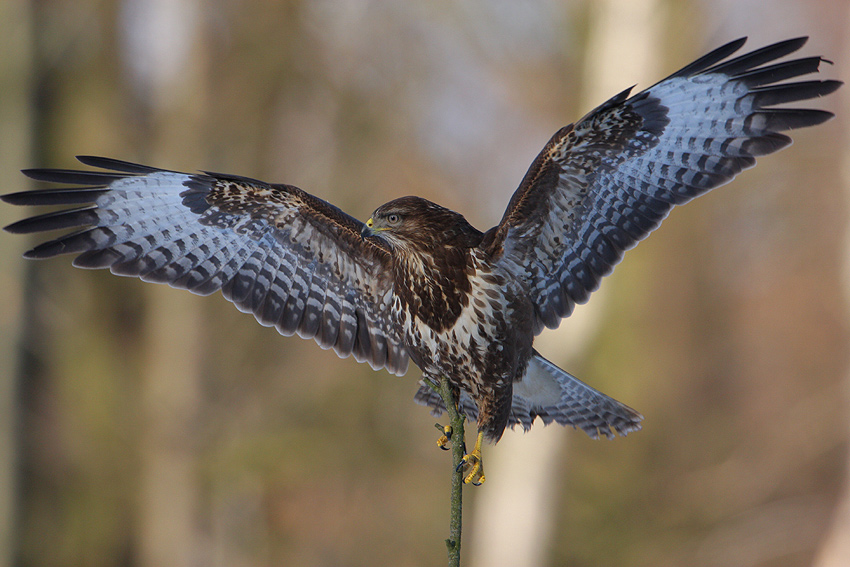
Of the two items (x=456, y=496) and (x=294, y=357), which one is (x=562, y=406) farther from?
(x=294, y=357)

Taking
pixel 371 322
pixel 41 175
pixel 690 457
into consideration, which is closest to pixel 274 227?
pixel 371 322

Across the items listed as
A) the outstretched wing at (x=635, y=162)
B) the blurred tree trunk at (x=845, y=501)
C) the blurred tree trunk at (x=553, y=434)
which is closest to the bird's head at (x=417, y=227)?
the outstretched wing at (x=635, y=162)

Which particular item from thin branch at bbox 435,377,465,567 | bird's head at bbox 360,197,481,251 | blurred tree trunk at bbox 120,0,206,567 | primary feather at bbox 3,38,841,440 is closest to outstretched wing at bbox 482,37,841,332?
primary feather at bbox 3,38,841,440

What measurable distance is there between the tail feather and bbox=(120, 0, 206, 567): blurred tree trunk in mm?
7021

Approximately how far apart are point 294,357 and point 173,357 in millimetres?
1789

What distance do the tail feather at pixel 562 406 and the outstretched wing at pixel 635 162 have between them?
528 millimetres

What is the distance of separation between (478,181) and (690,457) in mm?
5802

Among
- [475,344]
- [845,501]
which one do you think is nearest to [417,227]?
[475,344]

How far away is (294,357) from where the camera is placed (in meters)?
11.4

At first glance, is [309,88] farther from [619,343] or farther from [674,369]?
[674,369]

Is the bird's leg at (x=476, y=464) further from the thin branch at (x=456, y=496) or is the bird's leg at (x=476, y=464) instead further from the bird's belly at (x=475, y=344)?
the thin branch at (x=456, y=496)

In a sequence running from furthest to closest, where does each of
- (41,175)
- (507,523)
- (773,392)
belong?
(773,392), (507,523), (41,175)

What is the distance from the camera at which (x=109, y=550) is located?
11.3 meters

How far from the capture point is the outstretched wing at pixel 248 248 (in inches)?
153
